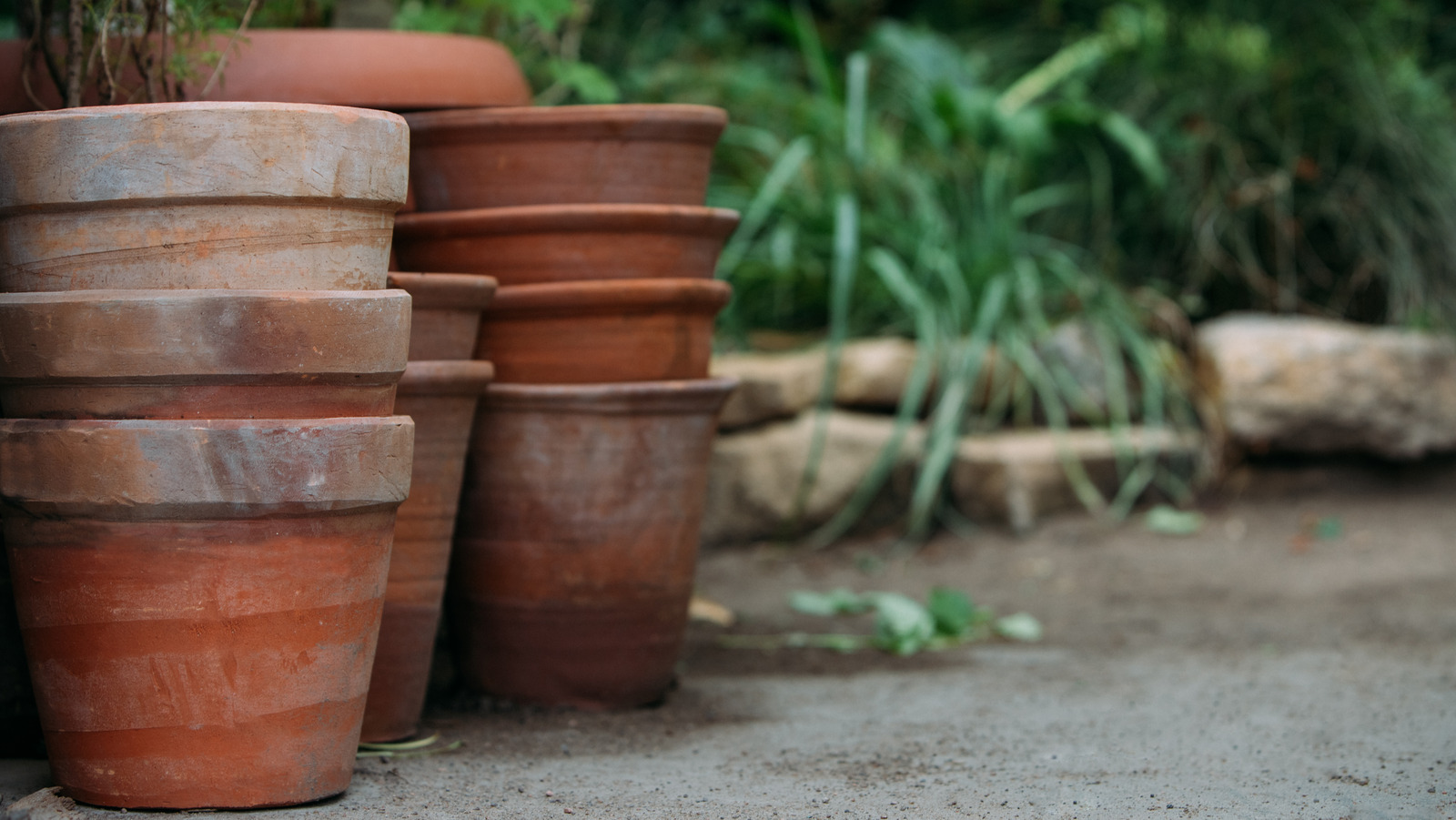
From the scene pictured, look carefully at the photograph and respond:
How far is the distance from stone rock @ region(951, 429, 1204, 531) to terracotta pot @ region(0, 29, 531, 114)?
2028mm

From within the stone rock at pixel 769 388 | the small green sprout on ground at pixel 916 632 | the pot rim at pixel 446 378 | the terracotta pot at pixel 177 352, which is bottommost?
the small green sprout on ground at pixel 916 632

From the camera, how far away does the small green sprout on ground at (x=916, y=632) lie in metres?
2.91

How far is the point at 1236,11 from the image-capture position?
15.1 ft

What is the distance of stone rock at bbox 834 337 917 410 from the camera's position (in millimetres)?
3754

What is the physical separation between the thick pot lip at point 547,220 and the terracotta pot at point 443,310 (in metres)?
0.16

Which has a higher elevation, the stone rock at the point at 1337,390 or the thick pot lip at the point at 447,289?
the thick pot lip at the point at 447,289

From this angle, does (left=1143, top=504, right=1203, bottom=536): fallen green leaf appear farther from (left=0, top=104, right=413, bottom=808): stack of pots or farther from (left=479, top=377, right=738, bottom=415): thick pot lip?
(left=0, top=104, right=413, bottom=808): stack of pots

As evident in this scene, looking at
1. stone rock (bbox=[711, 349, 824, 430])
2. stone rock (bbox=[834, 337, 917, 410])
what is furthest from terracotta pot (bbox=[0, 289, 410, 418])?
stone rock (bbox=[834, 337, 917, 410])

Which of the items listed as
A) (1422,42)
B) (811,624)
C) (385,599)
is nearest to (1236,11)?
(1422,42)

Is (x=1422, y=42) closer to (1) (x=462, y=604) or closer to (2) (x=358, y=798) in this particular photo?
(1) (x=462, y=604)

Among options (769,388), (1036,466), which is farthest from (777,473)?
(1036,466)

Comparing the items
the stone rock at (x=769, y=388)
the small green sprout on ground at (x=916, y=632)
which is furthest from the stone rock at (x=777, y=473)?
the small green sprout on ground at (x=916, y=632)

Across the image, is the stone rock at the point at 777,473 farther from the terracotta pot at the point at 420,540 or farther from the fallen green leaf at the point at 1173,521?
the terracotta pot at the point at 420,540

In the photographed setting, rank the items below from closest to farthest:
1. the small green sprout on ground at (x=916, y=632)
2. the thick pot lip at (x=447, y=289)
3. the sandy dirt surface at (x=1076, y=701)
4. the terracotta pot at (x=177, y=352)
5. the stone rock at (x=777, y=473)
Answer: the terracotta pot at (x=177, y=352)
the sandy dirt surface at (x=1076, y=701)
the thick pot lip at (x=447, y=289)
the small green sprout on ground at (x=916, y=632)
the stone rock at (x=777, y=473)
